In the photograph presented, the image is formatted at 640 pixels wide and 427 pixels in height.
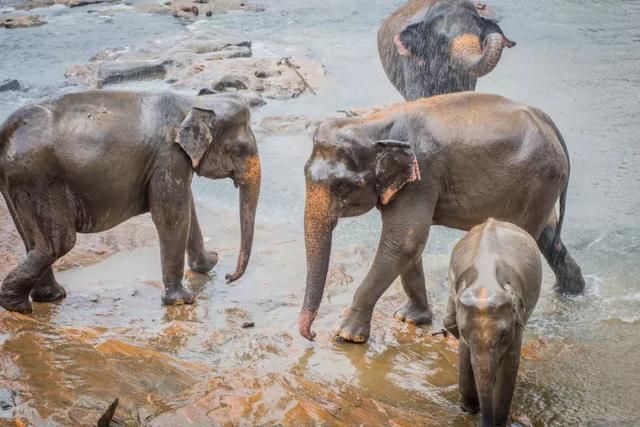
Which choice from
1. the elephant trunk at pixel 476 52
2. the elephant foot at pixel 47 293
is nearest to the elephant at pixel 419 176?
the elephant foot at pixel 47 293

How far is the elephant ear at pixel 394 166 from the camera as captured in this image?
5387 millimetres

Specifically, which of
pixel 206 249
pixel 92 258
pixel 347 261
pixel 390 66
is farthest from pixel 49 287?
pixel 390 66

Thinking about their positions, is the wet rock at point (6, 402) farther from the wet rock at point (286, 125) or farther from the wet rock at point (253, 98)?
the wet rock at point (253, 98)

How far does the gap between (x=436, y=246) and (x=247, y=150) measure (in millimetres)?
1902

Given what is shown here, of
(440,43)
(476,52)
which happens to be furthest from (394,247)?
(440,43)

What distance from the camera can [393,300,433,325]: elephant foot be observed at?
6152 mm

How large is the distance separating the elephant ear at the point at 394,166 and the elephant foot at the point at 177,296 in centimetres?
170

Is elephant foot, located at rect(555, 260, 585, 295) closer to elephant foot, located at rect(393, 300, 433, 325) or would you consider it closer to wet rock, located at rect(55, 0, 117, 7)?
elephant foot, located at rect(393, 300, 433, 325)

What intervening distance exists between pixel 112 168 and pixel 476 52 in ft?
12.8

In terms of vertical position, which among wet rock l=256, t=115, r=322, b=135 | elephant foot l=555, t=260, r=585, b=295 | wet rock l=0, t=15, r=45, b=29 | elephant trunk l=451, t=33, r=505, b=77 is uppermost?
elephant trunk l=451, t=33, r=505, b=77

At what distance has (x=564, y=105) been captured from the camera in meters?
11.3

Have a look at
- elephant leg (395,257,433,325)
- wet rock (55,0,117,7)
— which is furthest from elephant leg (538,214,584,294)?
wet rock (55,0,117,7)

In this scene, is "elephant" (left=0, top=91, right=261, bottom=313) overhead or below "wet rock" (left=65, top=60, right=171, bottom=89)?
overhead

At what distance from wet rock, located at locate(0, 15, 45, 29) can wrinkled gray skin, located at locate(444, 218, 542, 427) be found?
1419 centimetres
